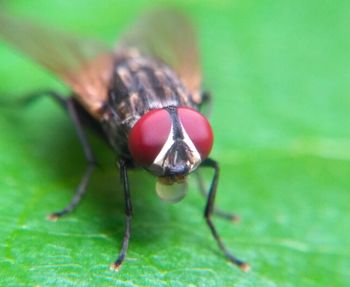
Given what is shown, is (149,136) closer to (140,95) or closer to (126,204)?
(126,204)

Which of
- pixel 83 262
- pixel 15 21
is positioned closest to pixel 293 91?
pixel 15 21

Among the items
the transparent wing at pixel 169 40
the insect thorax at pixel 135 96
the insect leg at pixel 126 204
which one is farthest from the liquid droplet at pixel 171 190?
the transparent wing at pixel 169 40

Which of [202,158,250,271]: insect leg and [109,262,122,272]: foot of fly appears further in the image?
[202,158,250,271]: insect leg

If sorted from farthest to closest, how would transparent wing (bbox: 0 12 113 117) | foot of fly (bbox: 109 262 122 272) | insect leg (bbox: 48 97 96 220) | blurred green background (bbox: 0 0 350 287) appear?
transparent wing (bbox: 0 12 113 117) < insect leg (bbox: 48 97 96 220) < blurred green background (bbox: 0 0 350 287) < foot of fly (bbox: 109 262 122 272)

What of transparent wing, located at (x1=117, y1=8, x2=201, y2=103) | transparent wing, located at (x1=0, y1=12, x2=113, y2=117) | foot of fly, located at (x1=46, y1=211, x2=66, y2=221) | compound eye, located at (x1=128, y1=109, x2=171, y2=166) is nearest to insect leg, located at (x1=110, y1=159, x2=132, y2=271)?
compound eye, located at (x1=128, y1=109, x2=171, y2=166)

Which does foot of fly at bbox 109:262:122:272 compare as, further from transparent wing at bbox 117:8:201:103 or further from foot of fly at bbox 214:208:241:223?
transparent wing at bbox 117:8:201:103

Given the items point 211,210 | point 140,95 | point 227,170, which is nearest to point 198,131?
point 211,210

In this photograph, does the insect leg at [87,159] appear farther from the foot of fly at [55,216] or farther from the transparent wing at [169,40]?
the transparent wing at [169,40]
